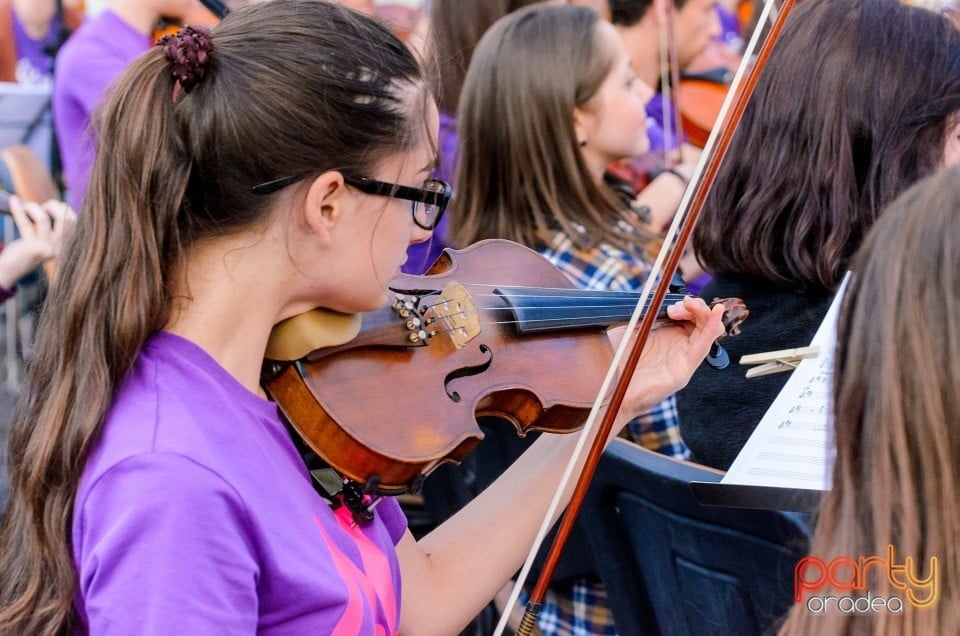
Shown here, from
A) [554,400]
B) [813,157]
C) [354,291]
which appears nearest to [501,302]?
[554,400]

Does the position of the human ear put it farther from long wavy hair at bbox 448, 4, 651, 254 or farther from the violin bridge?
the violin bridge

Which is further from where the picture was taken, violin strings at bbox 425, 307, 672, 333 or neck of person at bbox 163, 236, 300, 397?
violin strings at bbox 425, 307, 672, 333

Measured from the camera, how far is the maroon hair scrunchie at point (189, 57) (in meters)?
1.08

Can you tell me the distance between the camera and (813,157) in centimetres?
160

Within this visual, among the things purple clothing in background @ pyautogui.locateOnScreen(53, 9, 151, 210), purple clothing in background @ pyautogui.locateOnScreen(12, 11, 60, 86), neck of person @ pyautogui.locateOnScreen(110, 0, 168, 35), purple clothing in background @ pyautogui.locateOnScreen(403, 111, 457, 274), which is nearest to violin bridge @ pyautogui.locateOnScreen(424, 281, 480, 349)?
purple clothing in background @ pyautogui.locateOnScreen(403, 111, 457, 274)

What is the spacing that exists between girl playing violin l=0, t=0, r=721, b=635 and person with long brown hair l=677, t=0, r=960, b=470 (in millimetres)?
647

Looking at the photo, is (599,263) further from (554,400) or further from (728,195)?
(554,400)

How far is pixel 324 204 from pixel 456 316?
34 centimetres

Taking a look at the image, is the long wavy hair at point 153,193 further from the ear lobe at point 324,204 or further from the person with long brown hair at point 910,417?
the person with long brown hair at point 910,417

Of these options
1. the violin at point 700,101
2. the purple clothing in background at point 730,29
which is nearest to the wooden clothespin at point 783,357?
the violin at point 700,101

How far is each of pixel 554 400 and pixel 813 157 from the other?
558 mm

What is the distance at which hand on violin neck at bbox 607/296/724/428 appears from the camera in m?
1.46

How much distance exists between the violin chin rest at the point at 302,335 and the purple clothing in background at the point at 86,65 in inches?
66.9

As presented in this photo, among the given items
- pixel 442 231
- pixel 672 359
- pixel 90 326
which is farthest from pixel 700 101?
pixel 90 326
